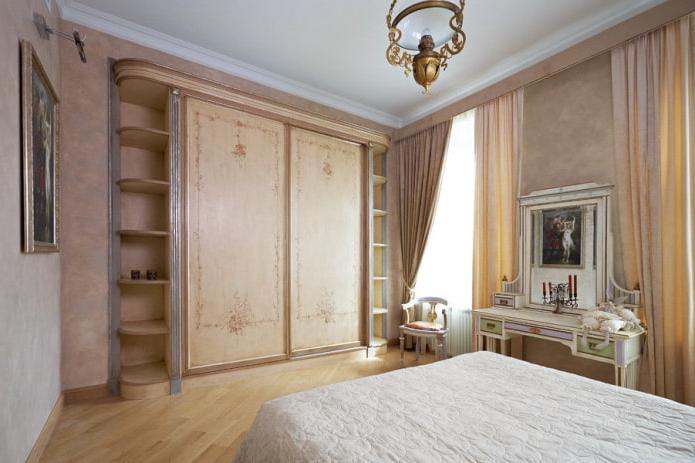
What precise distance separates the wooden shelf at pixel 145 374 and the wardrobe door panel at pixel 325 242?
1.25m

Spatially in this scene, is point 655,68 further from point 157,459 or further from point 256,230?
point 157,459

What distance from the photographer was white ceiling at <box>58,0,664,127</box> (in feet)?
9.07

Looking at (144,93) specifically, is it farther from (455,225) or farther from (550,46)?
(550,46)

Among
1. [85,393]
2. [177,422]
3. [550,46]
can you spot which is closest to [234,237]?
[177,422]

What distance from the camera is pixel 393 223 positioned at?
4887 mm

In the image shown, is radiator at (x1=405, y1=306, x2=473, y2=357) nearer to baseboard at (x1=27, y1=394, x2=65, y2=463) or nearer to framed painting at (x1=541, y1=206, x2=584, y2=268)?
framed painting at (x1=541, y1=206, x2=584, y2=268)

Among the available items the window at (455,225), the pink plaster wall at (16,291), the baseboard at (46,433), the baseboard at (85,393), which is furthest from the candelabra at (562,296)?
the baseboard at (85,393)

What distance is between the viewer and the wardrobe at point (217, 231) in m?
3.05

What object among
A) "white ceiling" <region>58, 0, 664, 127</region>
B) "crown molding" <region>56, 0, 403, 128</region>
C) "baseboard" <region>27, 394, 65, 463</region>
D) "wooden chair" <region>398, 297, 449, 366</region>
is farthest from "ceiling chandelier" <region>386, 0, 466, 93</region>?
"baseboard" <region>27, 394, 65, 463</region>

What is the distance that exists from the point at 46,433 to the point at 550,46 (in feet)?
16.0

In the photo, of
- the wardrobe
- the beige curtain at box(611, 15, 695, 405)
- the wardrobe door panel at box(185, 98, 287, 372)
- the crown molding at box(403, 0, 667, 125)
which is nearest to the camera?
the beige curtain at box(611, 15, 695, 405)

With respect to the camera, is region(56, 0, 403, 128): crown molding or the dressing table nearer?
the dressing table

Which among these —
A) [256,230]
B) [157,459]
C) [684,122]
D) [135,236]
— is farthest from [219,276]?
[684,122]

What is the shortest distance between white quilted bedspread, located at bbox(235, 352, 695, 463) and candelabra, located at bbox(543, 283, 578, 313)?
141 centimetres
